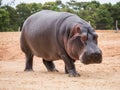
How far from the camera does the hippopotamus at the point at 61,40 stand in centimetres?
878

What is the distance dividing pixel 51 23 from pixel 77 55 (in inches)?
56.7

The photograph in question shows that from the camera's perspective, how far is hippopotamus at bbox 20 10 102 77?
8.78 metres

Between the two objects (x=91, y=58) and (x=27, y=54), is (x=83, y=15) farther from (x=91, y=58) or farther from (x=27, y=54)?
(x=91, y=58)

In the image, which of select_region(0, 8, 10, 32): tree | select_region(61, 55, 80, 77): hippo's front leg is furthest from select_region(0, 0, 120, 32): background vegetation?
select_region(61, 55, 80, 77): hippo's front leg

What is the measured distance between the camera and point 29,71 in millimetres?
11078

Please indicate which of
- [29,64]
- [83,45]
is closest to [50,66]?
[29,64]

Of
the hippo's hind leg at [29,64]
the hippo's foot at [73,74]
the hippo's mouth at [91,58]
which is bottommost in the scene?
the hippo's hind leg at [29,64]

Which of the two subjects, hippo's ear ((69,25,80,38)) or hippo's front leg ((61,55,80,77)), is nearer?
hippo's ear ((69,25,80,38))

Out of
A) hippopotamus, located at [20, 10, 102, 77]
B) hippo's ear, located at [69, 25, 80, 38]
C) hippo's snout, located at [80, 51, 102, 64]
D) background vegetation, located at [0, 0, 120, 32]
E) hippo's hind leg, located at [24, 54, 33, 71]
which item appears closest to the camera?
hippo's snout, located at [80, 51, 102, 64]

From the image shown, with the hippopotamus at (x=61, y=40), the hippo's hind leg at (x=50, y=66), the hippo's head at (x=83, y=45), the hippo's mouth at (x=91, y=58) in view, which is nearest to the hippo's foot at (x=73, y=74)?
the hippopotamus at (x=61, y=40)

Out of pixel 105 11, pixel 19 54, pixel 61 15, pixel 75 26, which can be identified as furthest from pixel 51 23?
pixel 105 11

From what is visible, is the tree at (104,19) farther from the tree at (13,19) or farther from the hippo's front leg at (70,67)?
the hippo's front leg at (70,67)

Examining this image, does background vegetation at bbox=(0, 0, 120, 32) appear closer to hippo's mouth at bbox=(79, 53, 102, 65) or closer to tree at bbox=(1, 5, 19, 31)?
tree at bbox=(1, 5, 19, 31)

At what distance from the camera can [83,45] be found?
29.0ft
